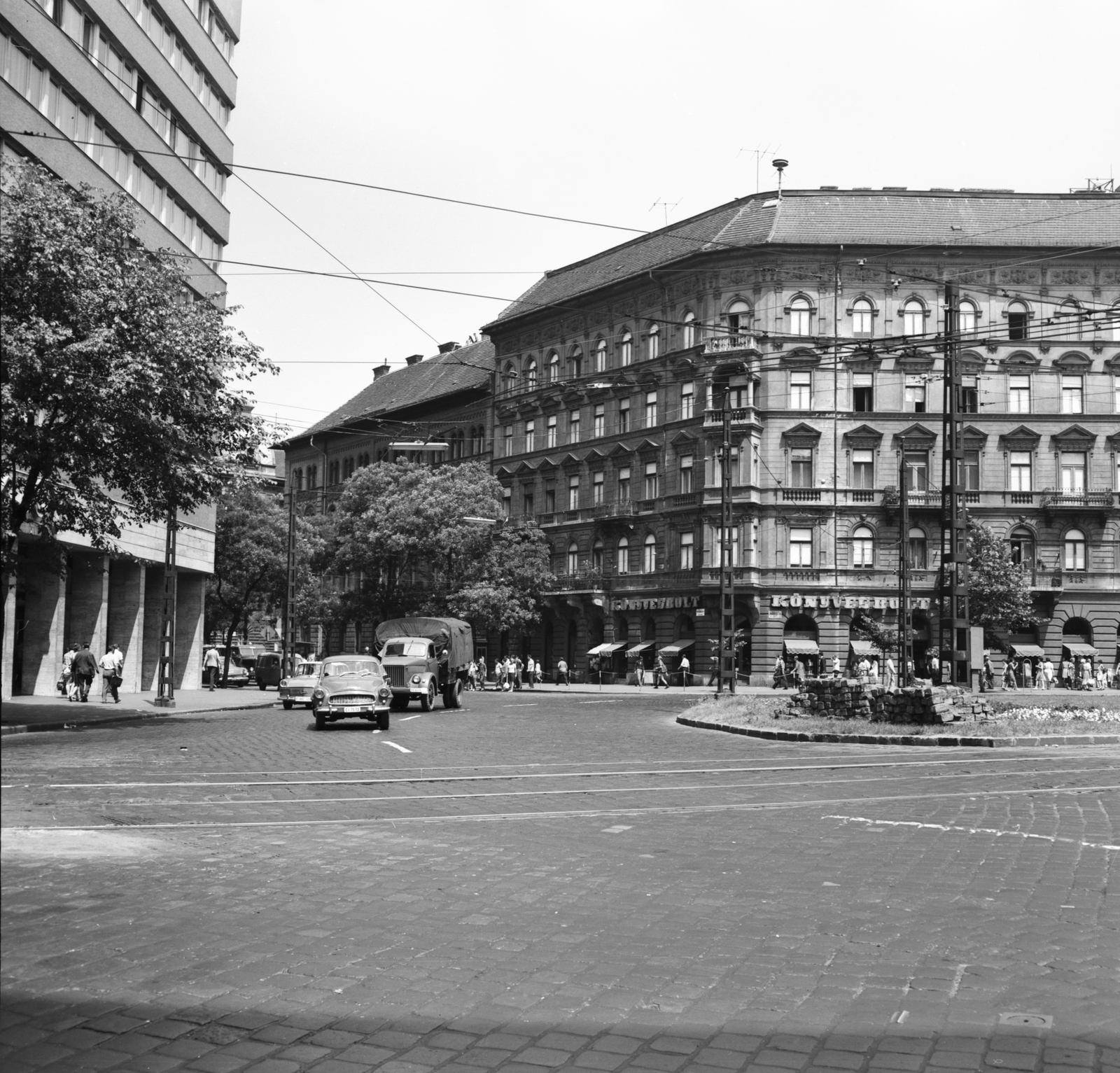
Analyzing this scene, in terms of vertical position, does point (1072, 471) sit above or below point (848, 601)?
above

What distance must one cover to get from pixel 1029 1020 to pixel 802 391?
56152 millimetres

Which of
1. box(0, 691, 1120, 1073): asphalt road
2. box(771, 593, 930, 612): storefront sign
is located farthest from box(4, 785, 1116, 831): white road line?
box(771, 593, 930, 612): storefront sign

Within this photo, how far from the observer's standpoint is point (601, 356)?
223 feet

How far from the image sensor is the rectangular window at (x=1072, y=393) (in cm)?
5975

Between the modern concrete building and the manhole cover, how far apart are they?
989 inches

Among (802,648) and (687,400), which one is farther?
(687,400)

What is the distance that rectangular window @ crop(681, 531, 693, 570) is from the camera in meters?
61.0

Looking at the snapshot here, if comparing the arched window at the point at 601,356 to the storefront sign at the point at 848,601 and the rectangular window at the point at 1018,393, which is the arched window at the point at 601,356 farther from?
the rectangular window at the point at 1018,393

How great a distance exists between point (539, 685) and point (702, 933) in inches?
2352

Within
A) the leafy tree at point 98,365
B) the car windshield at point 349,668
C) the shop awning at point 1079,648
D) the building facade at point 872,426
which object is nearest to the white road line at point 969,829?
the leafy tree at point 98,365

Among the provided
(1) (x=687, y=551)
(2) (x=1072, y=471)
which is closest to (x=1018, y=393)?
(2) (x=1072, y=471)

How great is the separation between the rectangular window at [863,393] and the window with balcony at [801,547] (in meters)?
6.33

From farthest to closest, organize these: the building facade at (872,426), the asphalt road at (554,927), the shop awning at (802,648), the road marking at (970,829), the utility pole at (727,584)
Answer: the building facade at (872,426), the shop awning at (802,648), the utility pole at (727,584), the road marking at (970,829), the asphalt road at (554,927)

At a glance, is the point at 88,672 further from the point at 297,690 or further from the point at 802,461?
the point at 802,461
